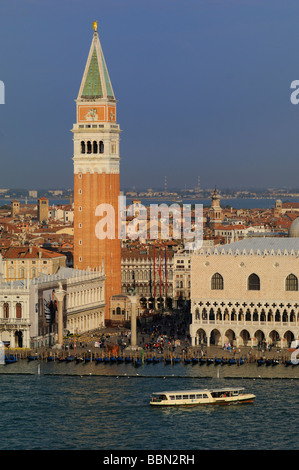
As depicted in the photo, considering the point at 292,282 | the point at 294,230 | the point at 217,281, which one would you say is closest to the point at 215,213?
the point at 294,230

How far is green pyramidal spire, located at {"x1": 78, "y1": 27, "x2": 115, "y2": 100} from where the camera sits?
187 feet

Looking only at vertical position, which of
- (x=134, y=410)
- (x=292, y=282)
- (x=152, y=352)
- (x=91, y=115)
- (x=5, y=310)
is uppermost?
(x=91, y=115)

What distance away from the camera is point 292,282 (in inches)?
1924

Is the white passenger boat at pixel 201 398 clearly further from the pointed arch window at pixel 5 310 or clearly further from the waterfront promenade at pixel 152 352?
the pointed arch window at pixel 5 310

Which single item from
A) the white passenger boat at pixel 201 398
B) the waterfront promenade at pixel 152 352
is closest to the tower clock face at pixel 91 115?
the waterfront promenade at pixel 152 352

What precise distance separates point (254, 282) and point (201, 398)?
9715 mm

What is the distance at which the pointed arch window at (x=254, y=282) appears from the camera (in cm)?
4916

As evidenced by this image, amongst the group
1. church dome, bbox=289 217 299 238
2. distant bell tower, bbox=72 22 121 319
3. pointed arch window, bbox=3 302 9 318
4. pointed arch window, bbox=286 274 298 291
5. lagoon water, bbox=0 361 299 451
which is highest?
distant bell tower, bbox=72 22 121 319

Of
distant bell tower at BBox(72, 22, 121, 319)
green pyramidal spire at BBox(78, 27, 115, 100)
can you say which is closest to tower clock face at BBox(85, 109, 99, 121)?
distant bell tower at BBox(72, 22, 121, 319)

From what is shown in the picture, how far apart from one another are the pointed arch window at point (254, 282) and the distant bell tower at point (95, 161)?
10.2m

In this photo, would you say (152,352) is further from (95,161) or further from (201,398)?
(95,161)

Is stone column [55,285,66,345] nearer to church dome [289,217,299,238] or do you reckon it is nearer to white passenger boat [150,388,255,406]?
church dome [289,217,299,238]
